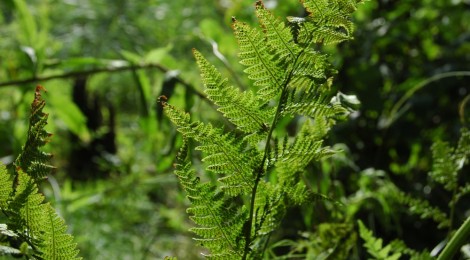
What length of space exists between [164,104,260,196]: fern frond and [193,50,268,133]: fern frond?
0.01 m

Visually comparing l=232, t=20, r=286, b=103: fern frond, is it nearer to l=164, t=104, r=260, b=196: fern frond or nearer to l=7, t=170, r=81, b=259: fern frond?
l=164, t=104, r=260, b=196: fern frond

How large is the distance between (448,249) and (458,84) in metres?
1.03

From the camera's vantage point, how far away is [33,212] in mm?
357

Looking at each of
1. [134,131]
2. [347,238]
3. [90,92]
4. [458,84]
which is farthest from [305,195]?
[90,92]

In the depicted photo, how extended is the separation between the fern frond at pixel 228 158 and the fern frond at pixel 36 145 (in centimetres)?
8

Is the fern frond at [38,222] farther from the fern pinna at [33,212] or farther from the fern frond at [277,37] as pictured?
the fern frond at [277,37]

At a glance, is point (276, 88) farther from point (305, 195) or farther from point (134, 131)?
point (134, 131)

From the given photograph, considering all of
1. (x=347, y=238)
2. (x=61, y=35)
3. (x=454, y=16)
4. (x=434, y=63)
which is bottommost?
(x=347, y=238)

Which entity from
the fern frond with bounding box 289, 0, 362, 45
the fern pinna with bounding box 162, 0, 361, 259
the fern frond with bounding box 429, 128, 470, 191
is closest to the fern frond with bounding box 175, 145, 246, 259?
the fern pinna with bounding box 162, 0, 361, 259

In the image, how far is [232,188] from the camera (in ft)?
1.26

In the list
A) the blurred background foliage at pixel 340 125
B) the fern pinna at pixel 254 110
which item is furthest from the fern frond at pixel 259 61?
the blurred background foliage at pixel 340 125

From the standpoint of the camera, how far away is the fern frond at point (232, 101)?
1.22 feet

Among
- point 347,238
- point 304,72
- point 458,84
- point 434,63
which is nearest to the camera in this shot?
point 304,72

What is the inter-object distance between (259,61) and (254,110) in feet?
0.10
